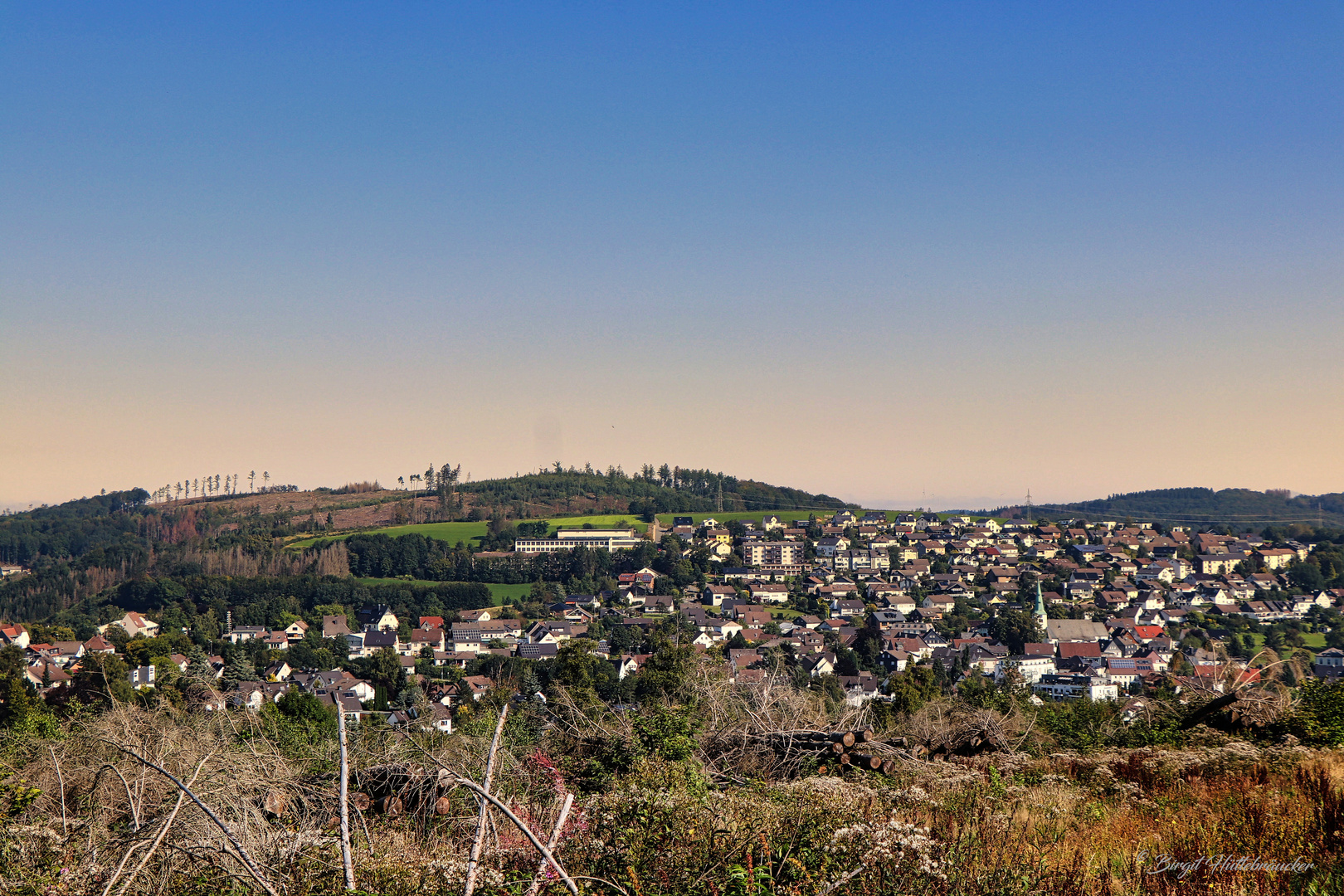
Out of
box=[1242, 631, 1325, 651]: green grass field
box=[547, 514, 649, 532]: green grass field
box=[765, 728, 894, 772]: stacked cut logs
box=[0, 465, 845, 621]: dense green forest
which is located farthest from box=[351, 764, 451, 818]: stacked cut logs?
box=[547, 514, 649, 532]: green grass field

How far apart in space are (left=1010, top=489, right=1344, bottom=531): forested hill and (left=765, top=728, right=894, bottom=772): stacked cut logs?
6244 inches

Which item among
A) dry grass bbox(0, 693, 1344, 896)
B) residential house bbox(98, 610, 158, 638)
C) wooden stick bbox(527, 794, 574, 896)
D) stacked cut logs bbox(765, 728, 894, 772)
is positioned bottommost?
residential house bbox(98, 610, 158, 638)

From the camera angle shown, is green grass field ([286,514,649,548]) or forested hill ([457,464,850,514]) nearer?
green grass field ([286,514,649,548])

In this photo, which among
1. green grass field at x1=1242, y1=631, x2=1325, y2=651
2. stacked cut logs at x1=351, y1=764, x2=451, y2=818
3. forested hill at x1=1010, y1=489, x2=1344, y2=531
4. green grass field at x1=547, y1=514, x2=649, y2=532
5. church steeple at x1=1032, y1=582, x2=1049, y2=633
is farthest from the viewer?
forested hill at x1=1010, y1=489, x2=1344, y2=531

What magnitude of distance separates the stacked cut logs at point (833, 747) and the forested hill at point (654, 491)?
361 ft

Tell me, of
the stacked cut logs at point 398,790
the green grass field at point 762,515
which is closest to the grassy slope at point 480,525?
the green grass field at point 762,515

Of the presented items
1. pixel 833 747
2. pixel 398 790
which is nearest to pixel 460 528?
pixel 833 747

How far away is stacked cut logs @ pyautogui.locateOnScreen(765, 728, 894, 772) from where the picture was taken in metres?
9.21

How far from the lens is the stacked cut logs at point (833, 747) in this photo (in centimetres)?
921

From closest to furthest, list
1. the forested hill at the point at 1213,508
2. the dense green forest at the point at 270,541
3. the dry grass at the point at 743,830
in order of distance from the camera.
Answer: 1. the dry grass at the point at 743,830
2. the dense green forest at the point at 270,541
3. the forested hill at the point at 1213,508

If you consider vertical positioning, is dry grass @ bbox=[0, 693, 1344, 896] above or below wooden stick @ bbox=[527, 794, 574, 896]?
below

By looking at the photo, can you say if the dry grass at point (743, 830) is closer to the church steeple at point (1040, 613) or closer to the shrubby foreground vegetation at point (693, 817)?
the shrubby foreground vegetation at point (693, 817)

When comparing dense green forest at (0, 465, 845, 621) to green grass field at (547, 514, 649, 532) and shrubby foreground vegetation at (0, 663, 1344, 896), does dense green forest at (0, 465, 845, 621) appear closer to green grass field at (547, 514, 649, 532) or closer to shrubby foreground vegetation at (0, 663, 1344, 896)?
green grass field at (547, 514, 649, 532)

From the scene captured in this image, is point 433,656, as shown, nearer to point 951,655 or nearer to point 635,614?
point 635,614
